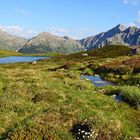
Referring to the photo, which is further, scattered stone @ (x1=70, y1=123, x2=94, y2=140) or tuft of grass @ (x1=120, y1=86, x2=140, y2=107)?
tuft of grass @ (x1=120, y1=86, x2=140, y2=107)

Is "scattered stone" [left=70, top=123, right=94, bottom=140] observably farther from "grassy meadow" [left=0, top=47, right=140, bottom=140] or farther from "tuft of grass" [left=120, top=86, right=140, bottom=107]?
"tuft of grass" [left=120, top=86, right=140, bottom=107]

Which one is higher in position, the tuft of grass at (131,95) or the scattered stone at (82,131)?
the scattered stone at (82,131)

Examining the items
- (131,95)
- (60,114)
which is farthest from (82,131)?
(131,95)

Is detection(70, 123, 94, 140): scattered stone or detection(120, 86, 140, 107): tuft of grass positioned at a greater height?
detection(70, 123, 94, 140): scattered stone

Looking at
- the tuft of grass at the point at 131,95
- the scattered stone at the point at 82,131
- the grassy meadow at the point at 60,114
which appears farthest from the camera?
the tuft of grass at the point at 131,95

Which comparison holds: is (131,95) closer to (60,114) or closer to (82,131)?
(60,114)

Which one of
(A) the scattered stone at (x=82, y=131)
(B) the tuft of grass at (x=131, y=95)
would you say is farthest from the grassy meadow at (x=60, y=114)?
(A) the scattered stone at (x=82, y=131)

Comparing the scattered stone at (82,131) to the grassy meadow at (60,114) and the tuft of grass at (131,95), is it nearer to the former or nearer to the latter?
the grassy meadow at (60,114)

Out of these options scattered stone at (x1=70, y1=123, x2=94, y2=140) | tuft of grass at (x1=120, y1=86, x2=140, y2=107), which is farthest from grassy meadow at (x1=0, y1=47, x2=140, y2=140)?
scattered stone at (x1=70, y1=123, x2=94, y2=140)

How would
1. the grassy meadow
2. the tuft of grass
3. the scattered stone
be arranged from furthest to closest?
the tuft of grass, the grassy meadow, the scattered stone

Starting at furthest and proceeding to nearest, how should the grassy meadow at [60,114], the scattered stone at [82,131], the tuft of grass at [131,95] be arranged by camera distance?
1. the tuft of grass at [131,95]
2. the grassy meadow at [60,114]
3. the scattered stone at [82,131]

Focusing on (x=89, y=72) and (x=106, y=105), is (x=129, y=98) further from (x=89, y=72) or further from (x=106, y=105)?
(x=89, y=72)

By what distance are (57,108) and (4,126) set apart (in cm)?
299

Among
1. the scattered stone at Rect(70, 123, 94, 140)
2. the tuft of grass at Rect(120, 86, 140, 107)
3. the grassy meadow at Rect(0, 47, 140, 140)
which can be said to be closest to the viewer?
the scattered stone at Rect(70, 123, 94, 140)
